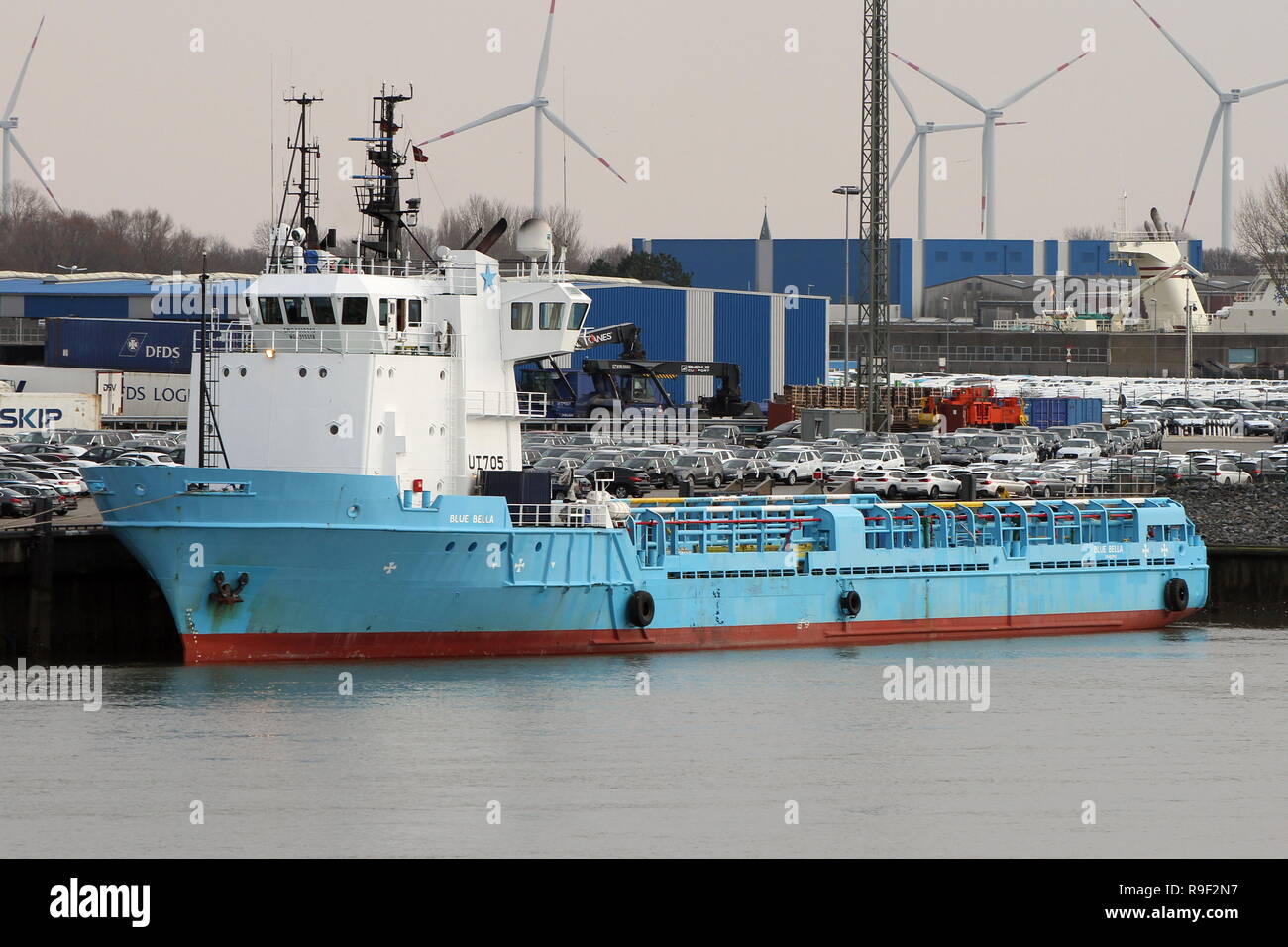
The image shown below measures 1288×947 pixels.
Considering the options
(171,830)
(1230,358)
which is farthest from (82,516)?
(1230,358)

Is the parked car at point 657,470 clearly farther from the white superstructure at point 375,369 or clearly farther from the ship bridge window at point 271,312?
the ship bridge window at point 271,312

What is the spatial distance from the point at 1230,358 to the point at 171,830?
432 ft

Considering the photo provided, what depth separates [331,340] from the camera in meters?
37.4

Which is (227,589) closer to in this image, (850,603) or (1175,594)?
(850,603)

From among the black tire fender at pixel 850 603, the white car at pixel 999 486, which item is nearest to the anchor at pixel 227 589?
the black tire fender at pixel 850 603

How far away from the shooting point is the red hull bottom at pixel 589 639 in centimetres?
3556

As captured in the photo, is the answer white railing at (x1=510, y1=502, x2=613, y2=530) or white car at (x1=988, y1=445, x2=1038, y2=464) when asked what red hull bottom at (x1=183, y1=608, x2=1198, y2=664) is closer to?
white railing at (x1=510, y1=502, x2=613, y2=530)

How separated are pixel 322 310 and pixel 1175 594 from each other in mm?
23223

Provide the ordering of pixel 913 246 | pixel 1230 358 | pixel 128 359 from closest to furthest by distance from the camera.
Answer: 1. pixel 128 359
2. pixel 1230 358
3. pixel 913 246

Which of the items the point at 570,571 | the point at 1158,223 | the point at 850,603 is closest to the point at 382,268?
the point at 570,571

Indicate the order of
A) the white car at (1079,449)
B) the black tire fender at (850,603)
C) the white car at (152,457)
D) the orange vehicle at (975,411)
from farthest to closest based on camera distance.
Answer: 1. the orange vehicle at (975,411)
2. the white car at (1079,449)
3. the white car at (152,457)
4. the black tire fender at (850,603)

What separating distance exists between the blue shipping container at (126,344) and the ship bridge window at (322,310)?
51.5m

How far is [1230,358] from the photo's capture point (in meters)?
146

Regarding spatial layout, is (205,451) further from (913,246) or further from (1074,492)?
(913,246)
